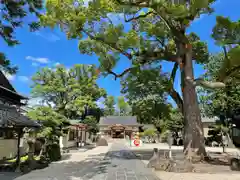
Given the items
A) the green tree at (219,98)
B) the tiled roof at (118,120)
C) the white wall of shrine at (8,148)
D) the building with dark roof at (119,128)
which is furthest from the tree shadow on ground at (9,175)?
the tiled roof at (118,120)

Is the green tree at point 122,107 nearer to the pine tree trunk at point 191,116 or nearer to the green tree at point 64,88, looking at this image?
the green tree at point 64,88

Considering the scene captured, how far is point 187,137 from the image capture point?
11.9 meters

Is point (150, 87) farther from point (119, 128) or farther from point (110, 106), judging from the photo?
point (110, 106)

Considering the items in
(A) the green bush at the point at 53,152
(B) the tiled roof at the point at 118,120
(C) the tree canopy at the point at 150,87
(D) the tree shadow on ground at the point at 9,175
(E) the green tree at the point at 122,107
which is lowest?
(D) the tree shadow on ground at the point at 9,175

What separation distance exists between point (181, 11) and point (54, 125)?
8238 mm

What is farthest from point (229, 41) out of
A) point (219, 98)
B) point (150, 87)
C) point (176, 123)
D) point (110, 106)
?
point (110, 106)

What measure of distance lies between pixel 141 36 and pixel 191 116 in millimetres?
5631

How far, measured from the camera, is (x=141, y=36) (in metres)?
14.3

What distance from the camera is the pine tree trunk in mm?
11531

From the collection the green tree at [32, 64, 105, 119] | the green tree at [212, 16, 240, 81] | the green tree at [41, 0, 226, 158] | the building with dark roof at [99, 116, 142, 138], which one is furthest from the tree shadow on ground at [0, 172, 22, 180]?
the building with dark roof at [99, 116, 142, 138]

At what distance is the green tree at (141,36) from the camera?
11484mm

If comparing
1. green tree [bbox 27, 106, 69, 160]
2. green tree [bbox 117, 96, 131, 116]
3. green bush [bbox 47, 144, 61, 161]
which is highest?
green tree [bbox 117, 96, 131, 116]

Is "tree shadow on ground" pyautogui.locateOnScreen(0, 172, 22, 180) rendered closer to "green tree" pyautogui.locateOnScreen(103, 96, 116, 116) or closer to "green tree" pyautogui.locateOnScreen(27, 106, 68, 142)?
"green tree" pyautogui.locateOnScreen(27, 106, 68, 142)

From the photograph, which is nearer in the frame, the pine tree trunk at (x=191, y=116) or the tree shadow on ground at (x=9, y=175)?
the tree shadow on ground at (x=9, y=175)
